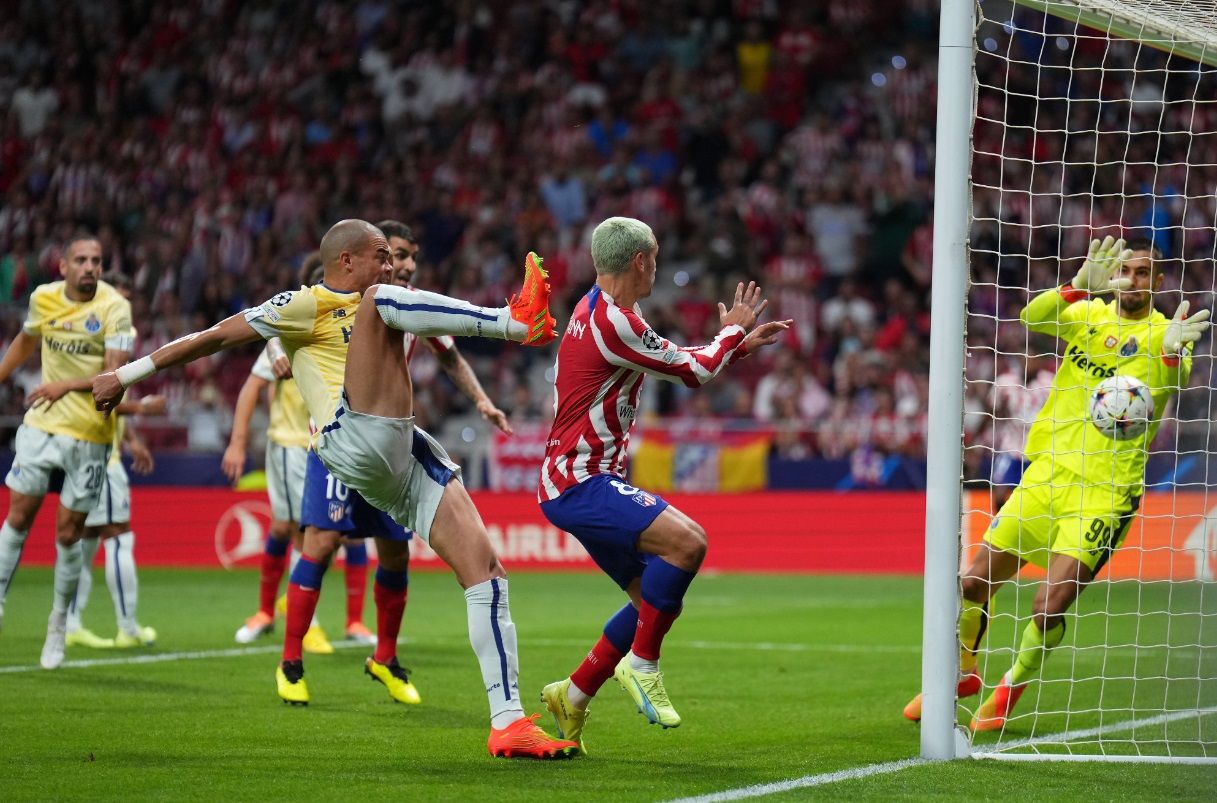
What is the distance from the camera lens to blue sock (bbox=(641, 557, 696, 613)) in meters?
6.11

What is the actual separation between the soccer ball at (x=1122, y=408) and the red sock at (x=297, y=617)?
161 inches

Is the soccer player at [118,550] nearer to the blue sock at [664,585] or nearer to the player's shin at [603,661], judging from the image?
the player's shin at [603,661]

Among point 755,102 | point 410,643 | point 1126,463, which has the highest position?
point 755,102

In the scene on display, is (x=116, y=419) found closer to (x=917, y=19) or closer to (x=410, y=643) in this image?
(x=410, y=643)

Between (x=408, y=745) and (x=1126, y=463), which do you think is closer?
(x=408, y=745)

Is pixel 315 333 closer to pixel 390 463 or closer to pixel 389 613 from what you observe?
pixel 390 463

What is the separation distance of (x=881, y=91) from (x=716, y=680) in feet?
52.8

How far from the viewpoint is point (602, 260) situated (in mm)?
6215

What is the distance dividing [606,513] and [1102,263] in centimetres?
244

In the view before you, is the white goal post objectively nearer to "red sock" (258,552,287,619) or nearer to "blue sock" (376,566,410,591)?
"blue sock" (376,566,410,591)

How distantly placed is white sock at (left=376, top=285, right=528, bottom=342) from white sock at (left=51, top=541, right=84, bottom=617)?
418 cm

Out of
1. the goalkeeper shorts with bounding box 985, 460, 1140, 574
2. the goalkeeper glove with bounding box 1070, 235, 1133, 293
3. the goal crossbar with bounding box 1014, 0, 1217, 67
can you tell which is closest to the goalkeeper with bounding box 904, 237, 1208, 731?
the goalkeeper shorts with bounding box 985, 460, 1140, 574

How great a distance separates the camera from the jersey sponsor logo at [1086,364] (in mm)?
7281

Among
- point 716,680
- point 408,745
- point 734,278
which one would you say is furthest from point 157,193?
point 408,745
